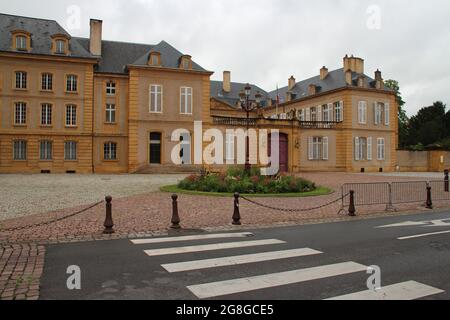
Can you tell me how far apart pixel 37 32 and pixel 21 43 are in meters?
2.28

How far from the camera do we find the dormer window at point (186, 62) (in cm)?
3509

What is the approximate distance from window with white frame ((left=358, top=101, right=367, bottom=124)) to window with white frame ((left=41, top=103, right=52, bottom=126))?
2903 centimetres

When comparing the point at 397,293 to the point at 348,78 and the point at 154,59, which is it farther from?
the point at 348,78

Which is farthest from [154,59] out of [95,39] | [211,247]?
[211,247]

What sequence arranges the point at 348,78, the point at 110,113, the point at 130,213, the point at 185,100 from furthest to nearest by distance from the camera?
1. the point at 348,78
2. the point at 185,100
3. the point at 110,113
4. the point at 130,213

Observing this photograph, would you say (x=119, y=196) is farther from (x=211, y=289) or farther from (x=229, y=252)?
(x=211, y=289)

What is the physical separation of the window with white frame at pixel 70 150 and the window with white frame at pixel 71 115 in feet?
4.90

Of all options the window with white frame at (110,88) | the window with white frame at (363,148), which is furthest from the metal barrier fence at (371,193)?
the window with white frame at (363,148)

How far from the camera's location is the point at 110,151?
113 ft

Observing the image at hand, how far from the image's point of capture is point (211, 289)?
4855 millimetres

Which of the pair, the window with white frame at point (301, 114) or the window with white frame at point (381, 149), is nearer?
the window with white frame at point (381, 149)

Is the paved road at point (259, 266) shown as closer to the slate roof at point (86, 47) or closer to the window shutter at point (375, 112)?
the slate roof at point (86, 47)

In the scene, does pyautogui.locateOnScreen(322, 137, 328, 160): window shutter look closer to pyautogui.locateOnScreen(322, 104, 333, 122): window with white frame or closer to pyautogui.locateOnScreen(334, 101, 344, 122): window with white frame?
pyautogui.locateOnScreen(334, 101, 344, 122): window with white frame
